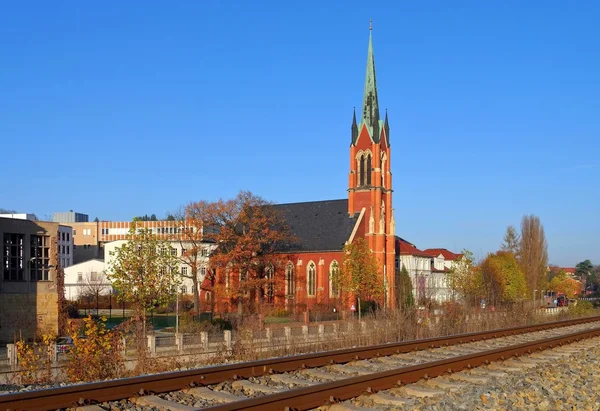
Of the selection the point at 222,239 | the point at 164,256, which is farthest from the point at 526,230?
the point at 164,256

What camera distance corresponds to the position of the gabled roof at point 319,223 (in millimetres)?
72500

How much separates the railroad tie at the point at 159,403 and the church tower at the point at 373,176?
61625mm

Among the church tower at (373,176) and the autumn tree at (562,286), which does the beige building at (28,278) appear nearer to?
the church tower at (373,176)

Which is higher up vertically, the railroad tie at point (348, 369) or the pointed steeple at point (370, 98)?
the pointed steeple at point (370, 98)

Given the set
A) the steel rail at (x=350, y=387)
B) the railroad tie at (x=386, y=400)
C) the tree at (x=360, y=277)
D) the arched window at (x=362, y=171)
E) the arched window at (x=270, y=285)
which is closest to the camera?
the steel rail at (x=350, y=387)

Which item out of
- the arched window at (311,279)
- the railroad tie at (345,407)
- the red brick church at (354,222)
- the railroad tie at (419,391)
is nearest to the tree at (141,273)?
the railroad tie at (419,391)

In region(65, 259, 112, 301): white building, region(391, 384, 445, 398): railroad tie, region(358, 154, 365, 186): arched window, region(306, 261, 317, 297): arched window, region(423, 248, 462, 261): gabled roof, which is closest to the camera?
region(391, 384, 445, 398): railroad tie

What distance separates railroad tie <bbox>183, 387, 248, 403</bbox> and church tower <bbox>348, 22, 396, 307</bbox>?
60741mm

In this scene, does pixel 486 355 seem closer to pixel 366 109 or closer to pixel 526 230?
pixel 366 109

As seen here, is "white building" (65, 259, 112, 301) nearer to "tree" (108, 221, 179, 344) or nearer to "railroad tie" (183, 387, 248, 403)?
"tree" (108, 221, 179, 344)

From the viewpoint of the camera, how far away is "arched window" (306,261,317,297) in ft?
238

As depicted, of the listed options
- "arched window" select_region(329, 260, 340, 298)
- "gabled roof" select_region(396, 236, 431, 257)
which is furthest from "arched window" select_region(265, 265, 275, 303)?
"gabled roof" select_region(396, 236, 431, 257)

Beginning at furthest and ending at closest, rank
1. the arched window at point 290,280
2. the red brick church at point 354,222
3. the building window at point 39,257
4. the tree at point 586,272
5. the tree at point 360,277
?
Result: the tree at point 586,272 → the arched window at point 290,280 → the red brick church at point 354,222 → the tree at point 360,277 → the building window at point 39,257

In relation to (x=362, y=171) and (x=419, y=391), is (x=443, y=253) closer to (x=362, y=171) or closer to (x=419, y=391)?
(x=362, y=171)
